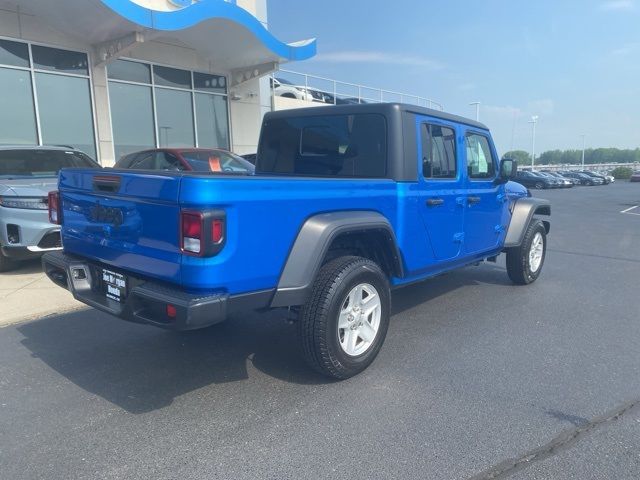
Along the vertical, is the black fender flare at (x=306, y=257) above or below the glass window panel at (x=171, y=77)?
below

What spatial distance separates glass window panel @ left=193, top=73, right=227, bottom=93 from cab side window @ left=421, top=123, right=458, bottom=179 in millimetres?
12138

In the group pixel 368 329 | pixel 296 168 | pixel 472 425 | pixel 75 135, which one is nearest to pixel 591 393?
pixel 472 425

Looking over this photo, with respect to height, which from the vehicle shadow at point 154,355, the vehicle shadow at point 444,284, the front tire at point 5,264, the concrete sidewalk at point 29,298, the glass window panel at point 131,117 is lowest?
the vehicle shadow at point 444,284

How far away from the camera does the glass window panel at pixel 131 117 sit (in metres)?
12.9

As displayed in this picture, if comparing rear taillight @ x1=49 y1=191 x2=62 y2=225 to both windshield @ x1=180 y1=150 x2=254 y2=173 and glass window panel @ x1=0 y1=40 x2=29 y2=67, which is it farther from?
glass window panel @ x1=0 y1=40 x2=29 y2=67

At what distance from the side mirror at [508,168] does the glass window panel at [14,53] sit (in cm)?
1085

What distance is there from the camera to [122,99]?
1306 cm

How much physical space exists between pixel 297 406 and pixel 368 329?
2.65ft

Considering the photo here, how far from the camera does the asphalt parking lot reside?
2.55 m

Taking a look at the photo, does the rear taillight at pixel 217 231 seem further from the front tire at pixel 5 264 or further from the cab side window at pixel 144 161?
the cab side window at pixel 144 161

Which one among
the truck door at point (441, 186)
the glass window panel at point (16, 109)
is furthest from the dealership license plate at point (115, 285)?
the glass window panel at point (16, 109)

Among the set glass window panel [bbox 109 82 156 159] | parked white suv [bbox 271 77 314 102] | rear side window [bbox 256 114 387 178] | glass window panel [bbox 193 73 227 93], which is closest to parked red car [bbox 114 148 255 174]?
rear side window [bbox 256 114 387 178]

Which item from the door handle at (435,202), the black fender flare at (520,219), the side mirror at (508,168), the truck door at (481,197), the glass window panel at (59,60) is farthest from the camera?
the glass window panel at (59,60)

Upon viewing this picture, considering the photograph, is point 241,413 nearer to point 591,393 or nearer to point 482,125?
point 591,393
